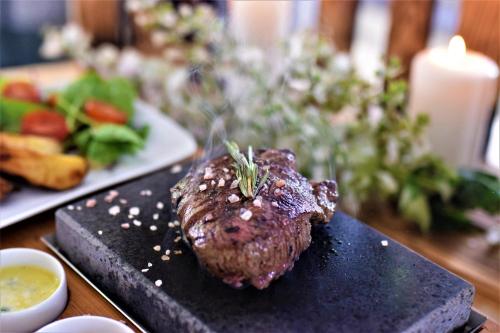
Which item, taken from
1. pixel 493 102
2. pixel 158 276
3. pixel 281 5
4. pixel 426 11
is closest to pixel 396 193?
pixel 493 102

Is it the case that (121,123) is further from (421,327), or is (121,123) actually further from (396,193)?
(421,327)

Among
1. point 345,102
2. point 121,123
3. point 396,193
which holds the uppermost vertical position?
point 345,102

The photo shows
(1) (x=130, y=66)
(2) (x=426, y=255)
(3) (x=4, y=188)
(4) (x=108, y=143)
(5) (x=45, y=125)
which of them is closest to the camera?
(3) (x=4, y=188)

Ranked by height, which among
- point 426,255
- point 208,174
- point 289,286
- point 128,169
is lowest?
point 426,255

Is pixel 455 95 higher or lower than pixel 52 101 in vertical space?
higher

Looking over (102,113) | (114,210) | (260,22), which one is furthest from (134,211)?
(260,22)

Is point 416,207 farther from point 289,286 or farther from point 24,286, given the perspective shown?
point 24,286

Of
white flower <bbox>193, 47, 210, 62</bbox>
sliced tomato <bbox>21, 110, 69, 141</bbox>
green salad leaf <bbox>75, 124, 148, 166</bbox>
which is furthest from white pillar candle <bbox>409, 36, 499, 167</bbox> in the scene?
sliced tomato <bbox>21, 110, 69, 141</bbox>
